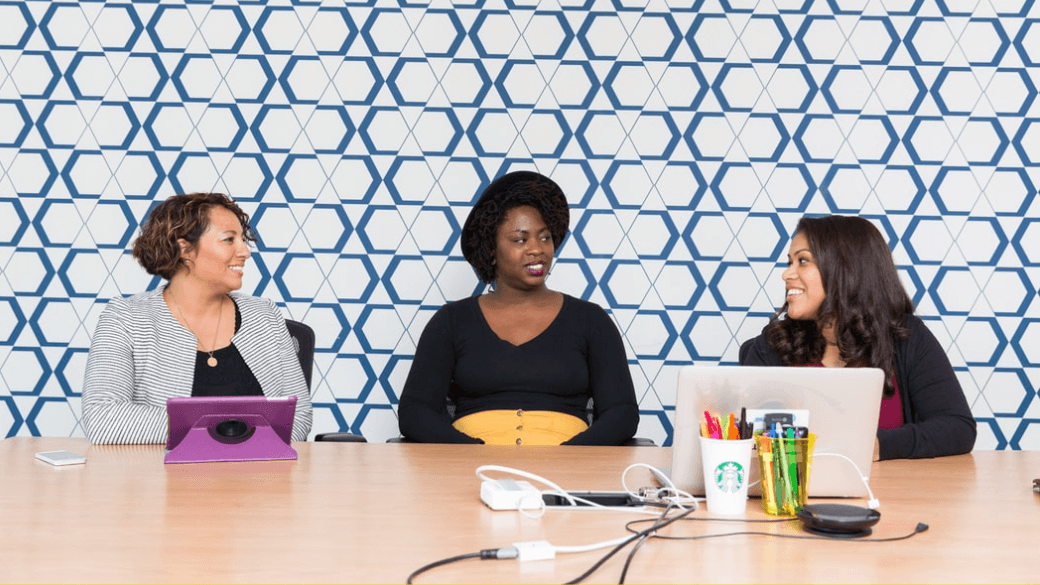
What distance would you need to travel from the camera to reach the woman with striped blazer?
2656mm

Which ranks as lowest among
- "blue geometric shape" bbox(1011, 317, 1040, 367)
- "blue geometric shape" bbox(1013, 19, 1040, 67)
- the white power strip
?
the white power strip

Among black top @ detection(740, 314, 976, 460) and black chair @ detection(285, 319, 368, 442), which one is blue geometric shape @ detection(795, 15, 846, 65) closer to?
black top @ detection(740, 314, 976, 460)

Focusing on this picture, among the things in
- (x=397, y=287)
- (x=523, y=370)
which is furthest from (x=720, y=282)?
(x=397, y=287)

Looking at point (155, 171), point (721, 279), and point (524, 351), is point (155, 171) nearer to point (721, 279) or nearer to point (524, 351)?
point (524, 351)

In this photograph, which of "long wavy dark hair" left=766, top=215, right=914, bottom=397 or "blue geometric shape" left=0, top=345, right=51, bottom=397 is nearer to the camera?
"long wavy dark hair" left=766, top=215, right=914, bottom=397

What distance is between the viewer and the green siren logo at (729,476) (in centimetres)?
162

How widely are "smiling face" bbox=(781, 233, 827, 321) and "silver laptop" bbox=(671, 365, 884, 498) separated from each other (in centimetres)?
92

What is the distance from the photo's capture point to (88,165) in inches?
145

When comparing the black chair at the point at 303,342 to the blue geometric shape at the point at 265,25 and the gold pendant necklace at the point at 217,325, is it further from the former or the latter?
the blue geometric shape at the point at 265,25

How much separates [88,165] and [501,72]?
1.61 metres

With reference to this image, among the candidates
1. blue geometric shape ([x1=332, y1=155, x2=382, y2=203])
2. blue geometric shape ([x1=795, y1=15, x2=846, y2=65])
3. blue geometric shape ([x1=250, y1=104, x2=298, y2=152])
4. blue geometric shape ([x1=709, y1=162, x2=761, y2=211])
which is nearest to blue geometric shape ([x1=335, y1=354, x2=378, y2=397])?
blue geometric shape ([x1=332, y1=155, x2=382, y2=203])

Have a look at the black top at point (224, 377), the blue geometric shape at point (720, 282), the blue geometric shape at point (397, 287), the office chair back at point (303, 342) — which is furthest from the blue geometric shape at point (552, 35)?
the black top at point (224, 377)

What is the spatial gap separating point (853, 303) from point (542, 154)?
4.80 feet

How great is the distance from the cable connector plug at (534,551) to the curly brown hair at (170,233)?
1.91m
